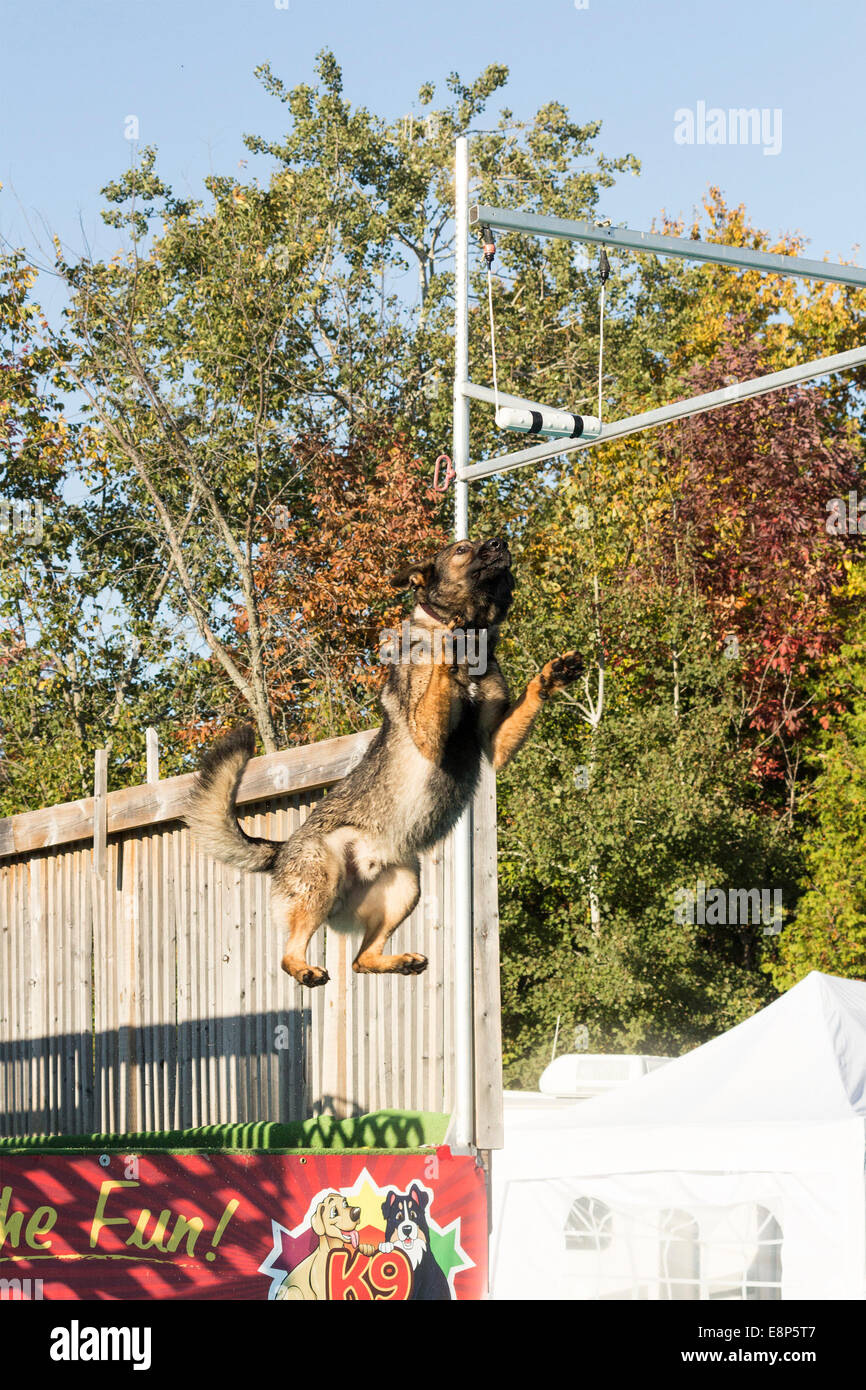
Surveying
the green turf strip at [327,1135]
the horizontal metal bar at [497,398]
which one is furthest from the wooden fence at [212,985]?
the horizontal metal bar at [497,398]

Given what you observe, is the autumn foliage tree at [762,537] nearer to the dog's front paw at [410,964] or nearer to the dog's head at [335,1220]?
the dog's head at [335,1220]

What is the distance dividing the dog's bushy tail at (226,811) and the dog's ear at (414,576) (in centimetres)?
86

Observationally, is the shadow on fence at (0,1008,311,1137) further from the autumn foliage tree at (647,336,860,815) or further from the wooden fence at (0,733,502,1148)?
the autumn foliage tree at (647,336,860,815)

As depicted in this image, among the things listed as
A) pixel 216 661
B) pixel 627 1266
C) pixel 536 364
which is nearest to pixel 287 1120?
pixel 627 1266

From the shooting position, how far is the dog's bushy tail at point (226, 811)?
15.4 feet

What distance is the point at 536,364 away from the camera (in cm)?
2520

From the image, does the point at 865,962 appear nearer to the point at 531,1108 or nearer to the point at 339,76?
the point at 531,1108

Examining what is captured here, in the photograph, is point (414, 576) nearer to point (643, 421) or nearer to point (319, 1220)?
point (643, 421)

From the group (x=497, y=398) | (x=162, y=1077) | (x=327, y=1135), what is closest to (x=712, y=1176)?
(x=327, y=1135)

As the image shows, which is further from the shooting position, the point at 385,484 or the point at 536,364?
the point at 536,364

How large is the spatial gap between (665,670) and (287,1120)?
Result: 45.7ft

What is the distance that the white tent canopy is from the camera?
9289 mm

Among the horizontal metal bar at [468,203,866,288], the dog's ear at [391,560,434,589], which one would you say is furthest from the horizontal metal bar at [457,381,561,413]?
the dog's ear at [391,560,434,589]

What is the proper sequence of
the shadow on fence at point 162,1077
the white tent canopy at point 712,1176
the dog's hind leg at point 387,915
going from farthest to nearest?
the white tent canopy at point 712,1176 < the shadow on fence at point 162,1077 < the dog's hind leg at point 387,915
